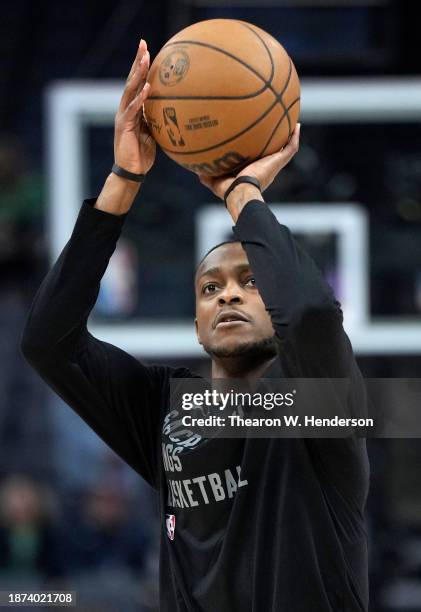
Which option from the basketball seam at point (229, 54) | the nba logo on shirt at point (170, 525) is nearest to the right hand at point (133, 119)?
the basketball seam at point (229, 54)

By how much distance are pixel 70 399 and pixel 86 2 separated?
4722 millimetres

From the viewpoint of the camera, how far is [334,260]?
20.9 ft

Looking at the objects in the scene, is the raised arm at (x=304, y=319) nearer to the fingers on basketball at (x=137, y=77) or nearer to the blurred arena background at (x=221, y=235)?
the fingers on basketball at (x=137, y=77)

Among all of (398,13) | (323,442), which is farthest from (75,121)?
(323,442)

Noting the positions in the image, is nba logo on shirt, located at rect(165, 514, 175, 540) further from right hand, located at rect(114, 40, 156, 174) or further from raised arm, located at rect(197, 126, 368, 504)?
right hand, located at rect(114, 40, 156, 174)

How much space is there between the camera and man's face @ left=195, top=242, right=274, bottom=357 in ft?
9.48

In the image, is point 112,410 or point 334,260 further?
point 334,260

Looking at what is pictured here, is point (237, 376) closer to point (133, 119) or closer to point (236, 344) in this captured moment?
point (236, 344)

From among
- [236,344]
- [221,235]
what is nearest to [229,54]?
[236,344]

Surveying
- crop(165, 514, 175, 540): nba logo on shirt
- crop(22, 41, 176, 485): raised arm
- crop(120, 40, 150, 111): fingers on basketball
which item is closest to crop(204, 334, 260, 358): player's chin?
crop(22, 41, 176, 485): raised arm

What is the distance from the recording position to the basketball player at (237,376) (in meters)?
2.64

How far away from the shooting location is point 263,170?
9.51 feet

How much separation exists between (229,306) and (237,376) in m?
0.18

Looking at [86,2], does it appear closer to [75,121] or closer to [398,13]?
[75,121]
